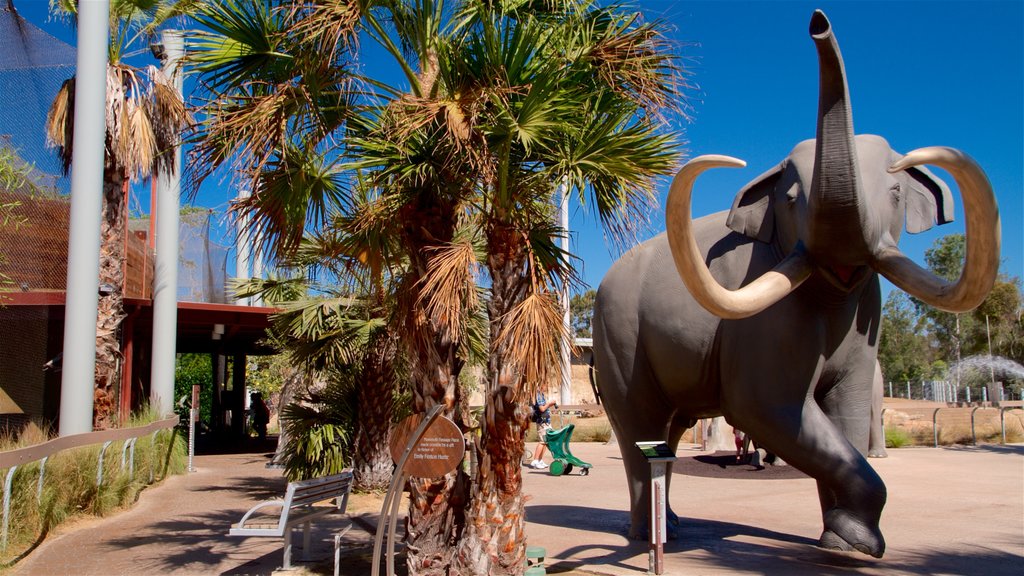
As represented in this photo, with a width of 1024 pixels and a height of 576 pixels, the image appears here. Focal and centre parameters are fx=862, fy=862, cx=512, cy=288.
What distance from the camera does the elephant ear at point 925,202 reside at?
6.44 metres

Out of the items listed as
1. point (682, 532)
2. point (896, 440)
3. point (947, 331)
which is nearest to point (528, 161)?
point (682, 532)

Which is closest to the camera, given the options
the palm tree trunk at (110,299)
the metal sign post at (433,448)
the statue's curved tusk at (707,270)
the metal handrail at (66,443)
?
the statue's curved tusk at (707,270)

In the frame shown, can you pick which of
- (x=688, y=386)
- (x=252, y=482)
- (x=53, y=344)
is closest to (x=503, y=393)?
(x=688, y=386)

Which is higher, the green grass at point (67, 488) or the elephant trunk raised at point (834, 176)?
the elephant trunk raised at point (834, 176)

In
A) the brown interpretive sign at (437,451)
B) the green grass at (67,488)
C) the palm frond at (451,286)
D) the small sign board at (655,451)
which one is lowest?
the green grass at (67,488)

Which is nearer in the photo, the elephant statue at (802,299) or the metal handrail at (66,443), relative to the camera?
the elephant statue at (802,299)

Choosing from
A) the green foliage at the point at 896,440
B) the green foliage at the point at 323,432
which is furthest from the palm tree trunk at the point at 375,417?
the green foliage at the point at 896,440

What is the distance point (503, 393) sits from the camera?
6.50 meters

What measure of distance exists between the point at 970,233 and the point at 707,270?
5.00 ft

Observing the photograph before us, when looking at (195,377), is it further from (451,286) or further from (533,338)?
(533,338)

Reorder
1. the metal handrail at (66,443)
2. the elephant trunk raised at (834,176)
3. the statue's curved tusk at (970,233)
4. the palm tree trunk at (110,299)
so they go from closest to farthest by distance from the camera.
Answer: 1. the statue's curved tusk at (970,233)
2. the elephant trunk raised at (834,176)
3. the metal handrail at (66,443)
4. the palm tree trunk at (110,299)

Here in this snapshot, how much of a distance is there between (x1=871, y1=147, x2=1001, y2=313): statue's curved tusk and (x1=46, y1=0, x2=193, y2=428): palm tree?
36.1 ft

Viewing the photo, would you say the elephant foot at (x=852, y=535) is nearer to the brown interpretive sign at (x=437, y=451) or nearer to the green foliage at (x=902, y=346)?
the brown interpretive sign at (x=437, y=451)

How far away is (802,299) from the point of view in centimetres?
664
